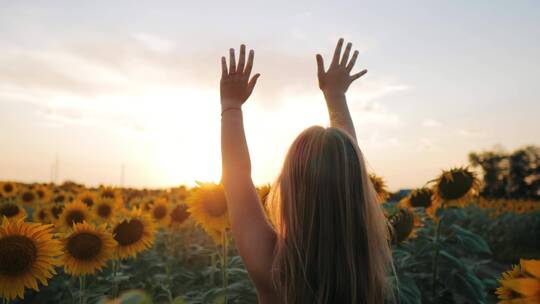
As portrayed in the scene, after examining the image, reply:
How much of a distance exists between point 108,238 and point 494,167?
4778 cm

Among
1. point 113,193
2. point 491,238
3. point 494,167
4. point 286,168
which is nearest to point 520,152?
point 494,167

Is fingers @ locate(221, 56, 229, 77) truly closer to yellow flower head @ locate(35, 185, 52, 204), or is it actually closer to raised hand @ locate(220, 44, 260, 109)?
raised hand @ locate(220, 44, 260, 109)

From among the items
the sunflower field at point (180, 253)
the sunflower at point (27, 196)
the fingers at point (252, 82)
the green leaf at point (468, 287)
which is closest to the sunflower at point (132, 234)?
the sunflower field at point (180, 253)

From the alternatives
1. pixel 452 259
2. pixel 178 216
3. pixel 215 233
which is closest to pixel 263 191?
pixel 215 233


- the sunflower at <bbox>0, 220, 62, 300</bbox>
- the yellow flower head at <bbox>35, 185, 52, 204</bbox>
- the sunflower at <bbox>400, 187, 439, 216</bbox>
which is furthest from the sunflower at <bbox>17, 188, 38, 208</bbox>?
the sunflower at <bbox>400, 187, 439, 216</bbox>

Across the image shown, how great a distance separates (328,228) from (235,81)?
3.18 ft

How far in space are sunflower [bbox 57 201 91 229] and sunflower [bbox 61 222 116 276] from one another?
1.55 metres

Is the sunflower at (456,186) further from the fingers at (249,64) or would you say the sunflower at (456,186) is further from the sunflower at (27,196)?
the sunflower at (27,196)

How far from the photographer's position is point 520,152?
45156 mm

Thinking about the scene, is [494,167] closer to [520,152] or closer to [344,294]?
[520,152]

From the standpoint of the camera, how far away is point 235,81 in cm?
243

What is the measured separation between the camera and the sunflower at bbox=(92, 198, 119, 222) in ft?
19.7

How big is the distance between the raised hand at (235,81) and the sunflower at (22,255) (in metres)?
1.55

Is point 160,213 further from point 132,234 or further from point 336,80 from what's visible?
point 336,80
